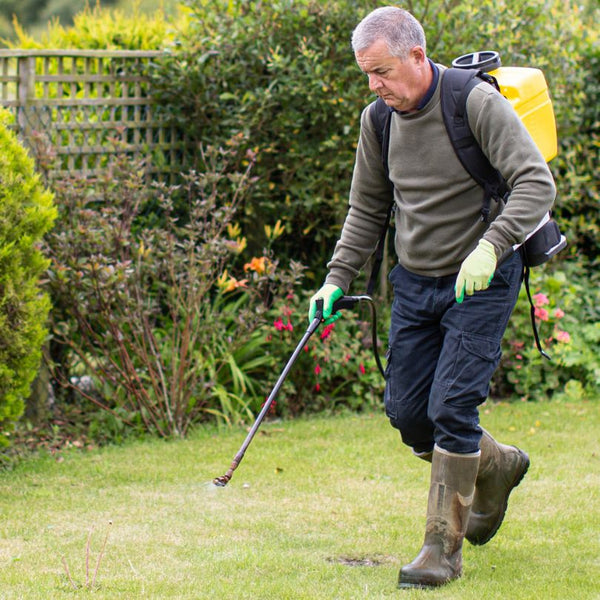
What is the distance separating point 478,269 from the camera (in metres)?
3.41

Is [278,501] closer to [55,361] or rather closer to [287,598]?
[287,598]

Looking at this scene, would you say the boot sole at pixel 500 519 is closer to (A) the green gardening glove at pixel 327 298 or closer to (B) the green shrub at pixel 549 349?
(A) the green gardening glove at pixel 327 298

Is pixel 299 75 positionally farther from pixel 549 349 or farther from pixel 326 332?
pixel 549 349


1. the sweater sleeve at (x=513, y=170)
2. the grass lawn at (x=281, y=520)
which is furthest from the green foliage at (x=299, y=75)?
the sweater sleeve at (x=513, y=170)

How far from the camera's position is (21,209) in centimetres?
510

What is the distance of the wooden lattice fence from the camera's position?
6.14m

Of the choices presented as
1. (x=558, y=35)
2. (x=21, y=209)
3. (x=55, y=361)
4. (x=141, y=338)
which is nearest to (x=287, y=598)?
(x=21, y=209)

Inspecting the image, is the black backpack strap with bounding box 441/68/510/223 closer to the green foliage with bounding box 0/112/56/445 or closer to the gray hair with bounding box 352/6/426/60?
the gray hair with bounding box 352/6/426/60

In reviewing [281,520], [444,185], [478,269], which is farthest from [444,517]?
[444,185]

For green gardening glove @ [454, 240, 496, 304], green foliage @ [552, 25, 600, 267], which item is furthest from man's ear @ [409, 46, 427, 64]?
green foliage @ [552, 25, 600, 267]

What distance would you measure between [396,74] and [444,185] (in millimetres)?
411

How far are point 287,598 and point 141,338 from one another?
2.85 m

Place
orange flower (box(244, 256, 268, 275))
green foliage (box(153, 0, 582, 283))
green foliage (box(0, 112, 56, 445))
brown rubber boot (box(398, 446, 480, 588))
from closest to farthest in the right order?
brown rubber boot (box(398, 446, 480, 588)) < green foliage (box(0, 112, 56, 445)) < orange flower (box(244, 256, 268, 275)) < green foliage (box(153, 0, 582, 283))

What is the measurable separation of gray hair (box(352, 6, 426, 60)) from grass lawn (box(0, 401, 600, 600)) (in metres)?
1.82
